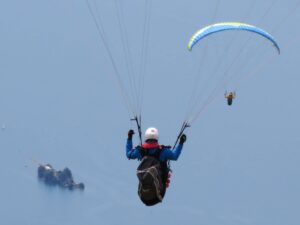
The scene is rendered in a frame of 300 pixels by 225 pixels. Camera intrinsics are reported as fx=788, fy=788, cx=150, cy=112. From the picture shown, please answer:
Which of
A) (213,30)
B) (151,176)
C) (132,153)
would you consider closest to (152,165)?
(151,176)

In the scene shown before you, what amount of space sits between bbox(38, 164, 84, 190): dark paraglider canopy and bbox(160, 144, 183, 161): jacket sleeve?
12064 cm

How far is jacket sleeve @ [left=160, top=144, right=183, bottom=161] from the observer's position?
58.9ft

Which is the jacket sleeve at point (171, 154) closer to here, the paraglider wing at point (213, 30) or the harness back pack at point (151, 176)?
the harness back pack at point (151, 176)

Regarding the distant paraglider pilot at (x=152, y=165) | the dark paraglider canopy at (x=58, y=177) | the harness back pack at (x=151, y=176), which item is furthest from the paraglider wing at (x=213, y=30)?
the dark paraglider canopy at (x=58, y=177)

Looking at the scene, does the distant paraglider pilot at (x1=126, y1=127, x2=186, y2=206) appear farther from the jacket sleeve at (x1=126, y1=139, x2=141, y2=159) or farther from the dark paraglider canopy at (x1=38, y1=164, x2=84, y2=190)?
the dark paraglider canopy at (x1=38, y1=164, x2=84, y2=190)

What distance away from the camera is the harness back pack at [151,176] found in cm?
1758

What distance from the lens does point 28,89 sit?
192 m

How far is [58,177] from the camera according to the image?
464 ft

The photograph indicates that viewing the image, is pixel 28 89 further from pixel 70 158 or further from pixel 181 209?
pixel 181 209

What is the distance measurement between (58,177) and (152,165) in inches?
4924

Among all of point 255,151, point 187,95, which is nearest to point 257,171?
point 255,151

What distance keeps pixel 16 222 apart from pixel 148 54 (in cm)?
6970

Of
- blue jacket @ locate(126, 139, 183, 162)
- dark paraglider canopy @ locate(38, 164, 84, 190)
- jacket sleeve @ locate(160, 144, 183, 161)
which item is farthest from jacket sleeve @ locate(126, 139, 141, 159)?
dark paraglider canopy @ locate(38, 164, 84, 190)

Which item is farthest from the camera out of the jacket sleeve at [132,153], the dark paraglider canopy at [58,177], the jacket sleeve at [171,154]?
the dark paraglider canopy at [58,177]
